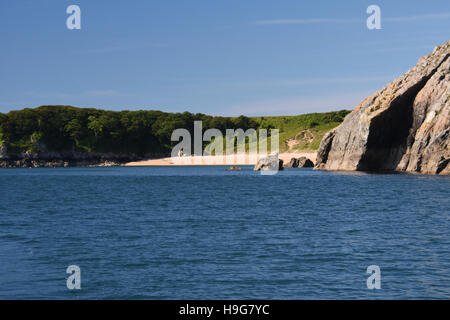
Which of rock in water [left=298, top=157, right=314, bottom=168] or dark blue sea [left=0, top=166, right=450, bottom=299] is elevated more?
dark blue sea [left=0, top=166, right=450, bottom=299]

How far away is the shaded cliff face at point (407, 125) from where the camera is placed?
79.9 m

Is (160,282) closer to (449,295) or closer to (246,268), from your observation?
(246,268)

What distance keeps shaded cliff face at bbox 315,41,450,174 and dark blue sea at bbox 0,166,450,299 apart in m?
37.4

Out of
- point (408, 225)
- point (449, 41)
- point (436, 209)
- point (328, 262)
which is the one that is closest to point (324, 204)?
point (436, 209)

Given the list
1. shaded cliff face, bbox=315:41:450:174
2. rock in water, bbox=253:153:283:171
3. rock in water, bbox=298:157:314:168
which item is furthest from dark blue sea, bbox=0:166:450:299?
rock in water, bbox=298:157:314:168

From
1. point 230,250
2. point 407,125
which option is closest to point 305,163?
point 407,125

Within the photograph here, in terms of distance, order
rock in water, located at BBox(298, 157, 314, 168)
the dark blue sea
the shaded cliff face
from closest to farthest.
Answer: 1. the dark blue sea
2. the shaded cliff face
3. rock in water, located at BBox(298, 157, 314, 168)

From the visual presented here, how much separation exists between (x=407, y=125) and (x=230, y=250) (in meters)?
71.7

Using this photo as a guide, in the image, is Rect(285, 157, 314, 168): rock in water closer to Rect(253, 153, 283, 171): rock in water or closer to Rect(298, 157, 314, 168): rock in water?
Rect(298, 157, 314, 168): rock in water

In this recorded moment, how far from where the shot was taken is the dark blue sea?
18359 mm

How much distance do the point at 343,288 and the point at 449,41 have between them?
8535 centimetres

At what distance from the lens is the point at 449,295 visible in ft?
55.9

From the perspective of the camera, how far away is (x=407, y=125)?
89062mm

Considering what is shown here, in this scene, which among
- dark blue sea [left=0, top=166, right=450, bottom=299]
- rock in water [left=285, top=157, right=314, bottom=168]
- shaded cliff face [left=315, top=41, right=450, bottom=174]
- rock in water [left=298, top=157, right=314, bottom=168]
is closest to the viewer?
dark blue sea [left=0, top=166, right=450, bottom=299]
